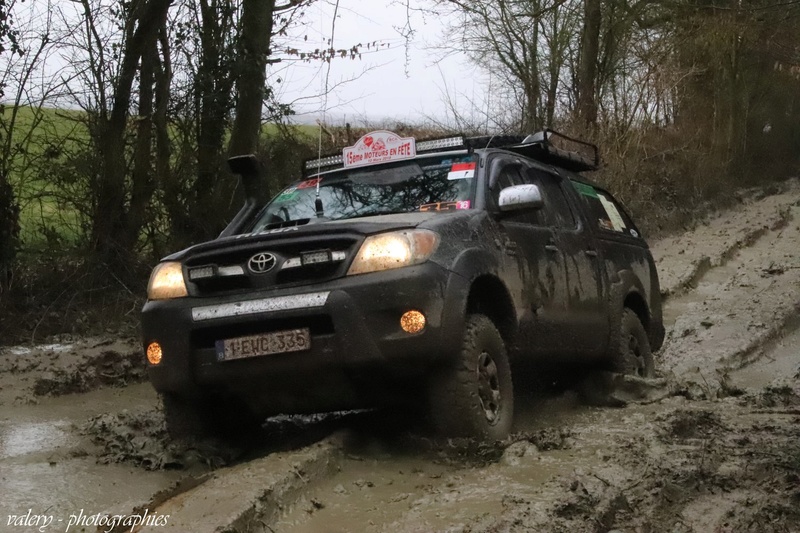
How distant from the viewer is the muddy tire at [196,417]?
5.04 m

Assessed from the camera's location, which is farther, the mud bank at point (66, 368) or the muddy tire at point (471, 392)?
the mud bank at point (66, 368)

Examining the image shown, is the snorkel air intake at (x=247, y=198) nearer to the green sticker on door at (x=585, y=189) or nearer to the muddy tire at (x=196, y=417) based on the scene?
the muddy tire at (x=196, y=417)

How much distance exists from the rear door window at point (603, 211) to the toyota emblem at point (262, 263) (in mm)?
3106

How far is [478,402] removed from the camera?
A: 15.3ft

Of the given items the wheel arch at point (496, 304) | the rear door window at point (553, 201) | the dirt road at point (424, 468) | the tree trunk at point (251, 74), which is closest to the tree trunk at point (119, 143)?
the tree trunk at point (251, 74)

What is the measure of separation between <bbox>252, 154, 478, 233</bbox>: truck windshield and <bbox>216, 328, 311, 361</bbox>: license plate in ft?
3.66

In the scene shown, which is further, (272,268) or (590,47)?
(590,47)

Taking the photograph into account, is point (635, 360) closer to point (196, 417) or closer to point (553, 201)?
point (553, 201)

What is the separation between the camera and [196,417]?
16.6ft

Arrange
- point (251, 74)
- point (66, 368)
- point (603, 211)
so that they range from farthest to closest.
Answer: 1. point (251, 74)
2. point (66, 368)
3. point (603, 211)

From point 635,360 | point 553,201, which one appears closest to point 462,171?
point 553,201

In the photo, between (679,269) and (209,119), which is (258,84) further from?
(679,269)

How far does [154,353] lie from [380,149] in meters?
1.94

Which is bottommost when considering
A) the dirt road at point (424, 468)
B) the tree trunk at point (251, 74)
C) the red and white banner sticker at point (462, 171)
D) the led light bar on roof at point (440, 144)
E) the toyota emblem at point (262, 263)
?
the dirt road at point (424, 468)
